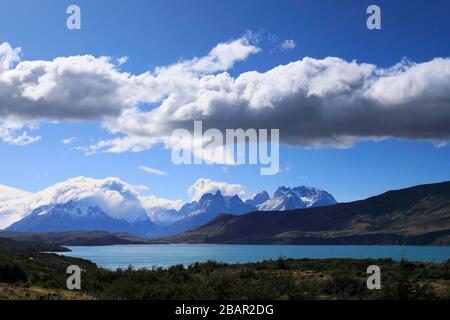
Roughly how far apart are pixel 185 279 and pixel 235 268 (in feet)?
38.4

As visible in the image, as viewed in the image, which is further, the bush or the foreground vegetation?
the bush

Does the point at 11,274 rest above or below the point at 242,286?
above

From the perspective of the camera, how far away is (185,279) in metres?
48.2

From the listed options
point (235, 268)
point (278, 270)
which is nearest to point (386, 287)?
point (278, 270)

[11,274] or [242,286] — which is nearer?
[242,286]

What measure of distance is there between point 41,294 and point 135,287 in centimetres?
769

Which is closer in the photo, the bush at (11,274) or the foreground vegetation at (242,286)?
the foreground vegetation at (242,286)
